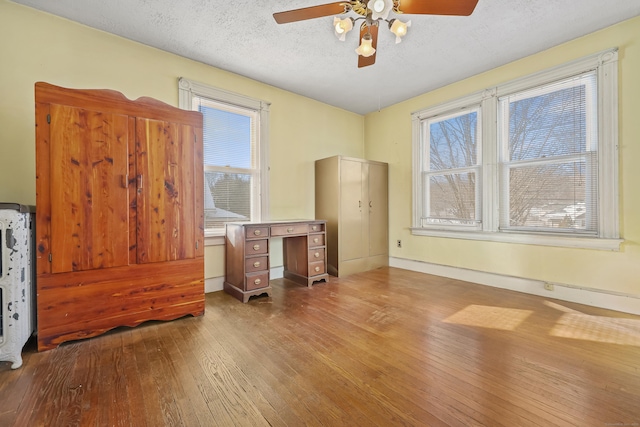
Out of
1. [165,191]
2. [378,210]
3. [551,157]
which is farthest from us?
[378,210]

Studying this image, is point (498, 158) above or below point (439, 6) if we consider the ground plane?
below

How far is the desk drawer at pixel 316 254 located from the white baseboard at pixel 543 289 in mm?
1632

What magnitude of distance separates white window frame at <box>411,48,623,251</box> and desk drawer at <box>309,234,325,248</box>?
5.19 feet

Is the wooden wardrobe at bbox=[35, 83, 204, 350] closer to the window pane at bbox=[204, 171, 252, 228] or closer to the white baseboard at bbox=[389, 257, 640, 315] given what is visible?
the window pane at bbox=[204, 171, 252, 228]

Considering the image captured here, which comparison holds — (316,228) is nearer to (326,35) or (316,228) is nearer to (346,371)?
(346,371)

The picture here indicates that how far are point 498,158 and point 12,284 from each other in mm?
4645

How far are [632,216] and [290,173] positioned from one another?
3.73 meters

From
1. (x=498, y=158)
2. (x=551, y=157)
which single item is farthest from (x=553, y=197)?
(x=498, y=158)

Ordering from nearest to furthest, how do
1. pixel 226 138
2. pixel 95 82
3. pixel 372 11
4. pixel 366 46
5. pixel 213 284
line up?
pixel 372 11 → pixel 366 46 → pixel 95 82 → pixel 213 284 → pixel 226 138

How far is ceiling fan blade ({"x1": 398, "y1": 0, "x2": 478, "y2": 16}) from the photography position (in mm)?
1548

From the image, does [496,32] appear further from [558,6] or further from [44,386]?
[44,386]

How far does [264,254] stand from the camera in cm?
301

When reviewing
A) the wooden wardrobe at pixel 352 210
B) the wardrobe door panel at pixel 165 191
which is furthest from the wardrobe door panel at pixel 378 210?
the wardrobe door panel at pixel 165 191

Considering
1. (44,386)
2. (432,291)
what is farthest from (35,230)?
(432,291)
